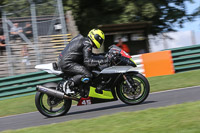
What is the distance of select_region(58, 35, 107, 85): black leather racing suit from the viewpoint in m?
6.36

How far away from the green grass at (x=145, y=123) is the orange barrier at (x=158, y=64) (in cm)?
540

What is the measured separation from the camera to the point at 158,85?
370 inches

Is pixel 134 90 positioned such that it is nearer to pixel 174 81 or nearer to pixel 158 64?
pixel 174 81

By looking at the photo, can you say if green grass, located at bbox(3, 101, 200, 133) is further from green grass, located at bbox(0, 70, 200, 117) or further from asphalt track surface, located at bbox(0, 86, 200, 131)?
green grass, located at bbox(0, 70, 200, 117)

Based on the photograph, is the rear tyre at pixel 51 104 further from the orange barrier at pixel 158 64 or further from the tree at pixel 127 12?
the tree at pixel 127 12

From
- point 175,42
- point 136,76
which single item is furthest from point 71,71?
point 175,42

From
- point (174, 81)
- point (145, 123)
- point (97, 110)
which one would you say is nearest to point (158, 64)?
point (174, 81)

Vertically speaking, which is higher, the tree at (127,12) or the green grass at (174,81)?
the tree at (127,12)

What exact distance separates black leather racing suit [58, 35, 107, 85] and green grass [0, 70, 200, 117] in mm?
2109

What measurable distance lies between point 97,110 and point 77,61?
116cm

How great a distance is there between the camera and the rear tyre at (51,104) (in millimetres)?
6482

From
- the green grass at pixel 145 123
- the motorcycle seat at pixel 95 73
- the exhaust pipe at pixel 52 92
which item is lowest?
the green grass at pixel 145 123

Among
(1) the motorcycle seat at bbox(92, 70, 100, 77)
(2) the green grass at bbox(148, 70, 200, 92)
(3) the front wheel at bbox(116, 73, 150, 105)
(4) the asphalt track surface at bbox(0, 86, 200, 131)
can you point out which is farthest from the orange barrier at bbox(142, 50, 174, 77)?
(1) the motorcycle seat at bbox(92, 70, 100, 77)

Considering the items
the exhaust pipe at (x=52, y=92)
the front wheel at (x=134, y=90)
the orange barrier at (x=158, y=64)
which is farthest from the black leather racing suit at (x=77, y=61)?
the orange barrier at (x=158, y=64)
